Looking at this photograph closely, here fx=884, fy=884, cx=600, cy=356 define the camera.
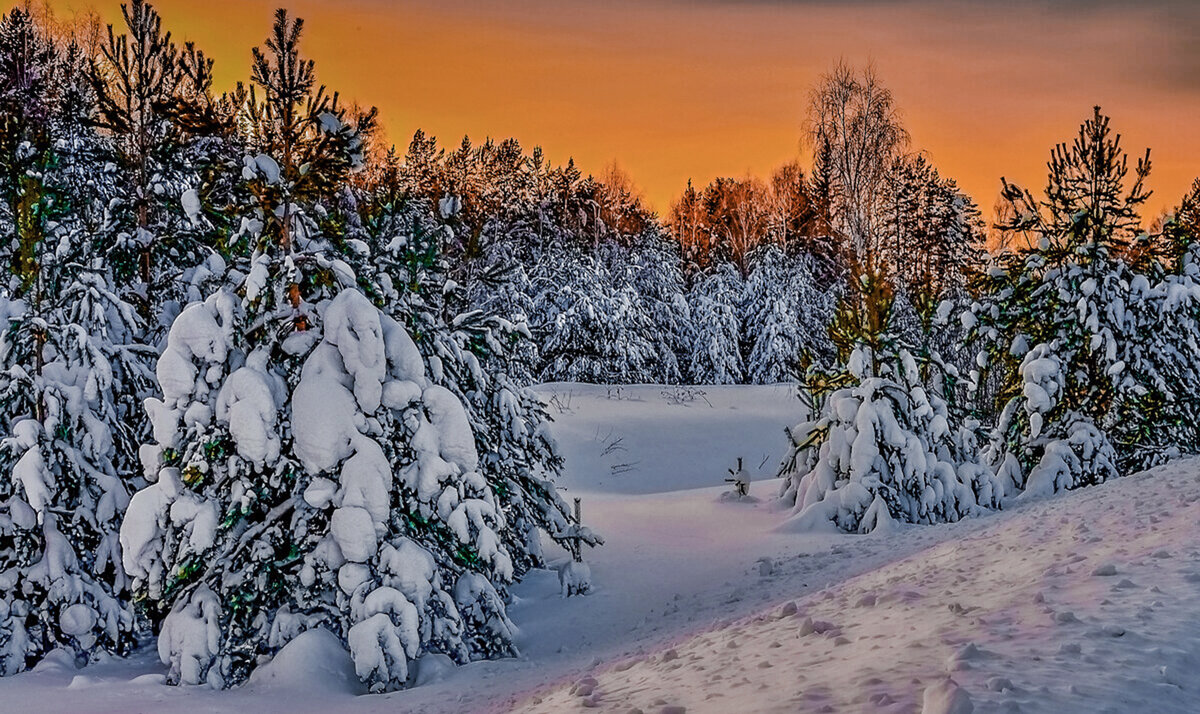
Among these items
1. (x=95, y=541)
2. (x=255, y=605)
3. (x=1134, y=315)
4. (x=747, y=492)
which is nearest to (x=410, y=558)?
(x=255, y=605)

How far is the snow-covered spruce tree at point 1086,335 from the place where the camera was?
13.2m

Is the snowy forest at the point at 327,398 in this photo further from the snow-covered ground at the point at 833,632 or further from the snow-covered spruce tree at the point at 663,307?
the snow-covered spruce tree at the point at 663,307

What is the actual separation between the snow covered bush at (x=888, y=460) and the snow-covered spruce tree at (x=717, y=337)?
21369 mm

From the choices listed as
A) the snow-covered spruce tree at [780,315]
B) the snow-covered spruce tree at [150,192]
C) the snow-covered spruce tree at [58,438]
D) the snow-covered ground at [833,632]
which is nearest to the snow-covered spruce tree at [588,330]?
the snow-covered spruce tree at [780,315]

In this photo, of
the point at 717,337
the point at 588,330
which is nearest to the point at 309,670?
the point at 588,330

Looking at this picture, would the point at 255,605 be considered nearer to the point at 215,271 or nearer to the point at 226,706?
the point at 226,706

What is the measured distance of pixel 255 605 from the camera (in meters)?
7.62

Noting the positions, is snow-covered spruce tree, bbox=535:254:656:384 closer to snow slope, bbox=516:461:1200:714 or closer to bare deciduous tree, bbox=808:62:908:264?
bare deciduous tree, bbox=808:62:908:264

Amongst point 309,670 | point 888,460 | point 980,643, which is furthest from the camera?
point 888,460

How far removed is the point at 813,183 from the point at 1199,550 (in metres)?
40.6

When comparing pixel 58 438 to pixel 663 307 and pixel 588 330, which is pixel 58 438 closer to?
pixel 588 330

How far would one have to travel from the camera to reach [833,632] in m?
5.17

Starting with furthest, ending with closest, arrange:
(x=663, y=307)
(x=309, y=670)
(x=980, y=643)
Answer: (x=663, y=307) < (x=309, y=670) < (x=980, y=643)

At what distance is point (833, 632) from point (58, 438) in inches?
307
